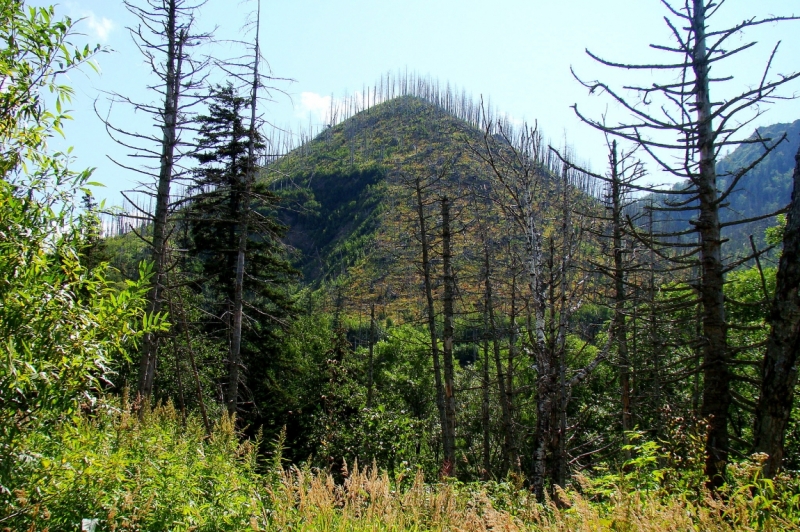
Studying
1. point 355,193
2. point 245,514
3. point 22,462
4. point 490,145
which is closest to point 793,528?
point 245,514

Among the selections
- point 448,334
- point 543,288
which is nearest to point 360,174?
point 448,334

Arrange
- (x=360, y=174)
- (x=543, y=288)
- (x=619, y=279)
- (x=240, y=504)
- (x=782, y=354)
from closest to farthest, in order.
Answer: (x=240, y=504) < (x=782, y=354) < (x=619, y=279) < (x=543, y=288) < (x=360, y=174)

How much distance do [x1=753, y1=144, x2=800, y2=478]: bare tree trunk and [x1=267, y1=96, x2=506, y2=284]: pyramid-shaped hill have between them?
8308cm

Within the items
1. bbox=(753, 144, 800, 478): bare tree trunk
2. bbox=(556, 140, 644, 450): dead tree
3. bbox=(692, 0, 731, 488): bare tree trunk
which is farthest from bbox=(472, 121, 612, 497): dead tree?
bbox=(753, 144, 800, 478): bare tree trunk

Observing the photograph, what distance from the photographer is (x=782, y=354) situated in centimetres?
389

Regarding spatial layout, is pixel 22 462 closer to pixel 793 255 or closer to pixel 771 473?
pixel 771 473

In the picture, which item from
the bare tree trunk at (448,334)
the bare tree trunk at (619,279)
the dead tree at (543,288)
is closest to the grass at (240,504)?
the bare tree trunk at (619,279)

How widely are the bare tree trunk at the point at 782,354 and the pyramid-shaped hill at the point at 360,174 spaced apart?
83080mm

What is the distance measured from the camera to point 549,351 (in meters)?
7.71

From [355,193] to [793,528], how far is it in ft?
395

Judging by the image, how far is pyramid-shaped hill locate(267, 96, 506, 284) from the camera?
3964 inches

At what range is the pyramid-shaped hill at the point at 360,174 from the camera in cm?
10069

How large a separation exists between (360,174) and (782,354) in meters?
123

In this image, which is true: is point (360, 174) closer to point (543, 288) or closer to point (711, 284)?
point (543, 288)
